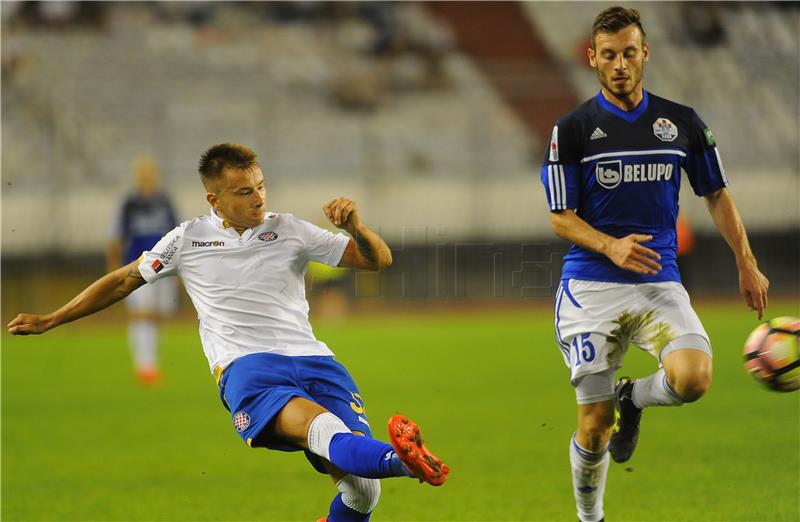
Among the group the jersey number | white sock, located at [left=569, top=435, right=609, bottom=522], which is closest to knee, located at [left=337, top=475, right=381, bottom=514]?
white sock, located at [left=569, top=435, right=609, bottom=522]

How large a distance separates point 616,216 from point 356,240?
142cm

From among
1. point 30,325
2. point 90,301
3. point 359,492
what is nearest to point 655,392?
point 359,492

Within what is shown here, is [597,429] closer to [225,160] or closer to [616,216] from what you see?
[616,216]

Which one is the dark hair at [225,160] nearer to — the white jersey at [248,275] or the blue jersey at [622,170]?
the white jersey at [248,275]

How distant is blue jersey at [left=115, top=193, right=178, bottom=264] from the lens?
13.9 metres

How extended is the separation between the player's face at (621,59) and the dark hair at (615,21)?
0.02 metres

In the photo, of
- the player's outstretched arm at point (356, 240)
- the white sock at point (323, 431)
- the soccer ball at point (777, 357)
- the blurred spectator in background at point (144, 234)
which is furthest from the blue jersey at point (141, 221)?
the soccer ball at point (777, 357)

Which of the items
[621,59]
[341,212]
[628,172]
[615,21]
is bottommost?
[341,212]

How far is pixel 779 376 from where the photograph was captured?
575cm

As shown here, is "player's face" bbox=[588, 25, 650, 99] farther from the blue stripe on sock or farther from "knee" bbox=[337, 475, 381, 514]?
"knee" bbox=[337, 475, 381, 514]

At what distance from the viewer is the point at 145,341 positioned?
44.8 ft

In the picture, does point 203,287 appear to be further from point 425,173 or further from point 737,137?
point 737,137

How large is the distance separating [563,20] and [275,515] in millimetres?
25494

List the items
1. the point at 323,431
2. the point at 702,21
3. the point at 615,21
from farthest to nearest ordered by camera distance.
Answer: the point at 702,21 → the point at 615,21 → the point at 323,431
